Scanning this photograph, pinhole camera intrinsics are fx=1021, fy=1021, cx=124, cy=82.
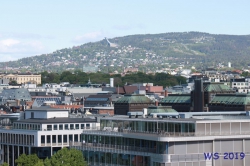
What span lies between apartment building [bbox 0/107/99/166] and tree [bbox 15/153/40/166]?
3230mm

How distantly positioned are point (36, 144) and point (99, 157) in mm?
10529

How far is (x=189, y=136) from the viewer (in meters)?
76.1

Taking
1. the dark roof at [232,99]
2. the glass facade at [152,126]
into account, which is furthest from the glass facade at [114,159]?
the dark roof at [232,99]

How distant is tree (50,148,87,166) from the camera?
83.4 metres

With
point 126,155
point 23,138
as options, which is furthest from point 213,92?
point 126,155

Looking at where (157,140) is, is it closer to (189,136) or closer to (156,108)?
(189,136)

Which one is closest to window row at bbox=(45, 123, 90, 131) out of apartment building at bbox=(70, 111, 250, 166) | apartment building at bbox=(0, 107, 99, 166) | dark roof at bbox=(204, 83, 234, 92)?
apartment building at bbox=(0, 107, 99, 166)

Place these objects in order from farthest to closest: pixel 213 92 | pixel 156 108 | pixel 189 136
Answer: pixel 213 92, pixel 156 108, pixel 189 136

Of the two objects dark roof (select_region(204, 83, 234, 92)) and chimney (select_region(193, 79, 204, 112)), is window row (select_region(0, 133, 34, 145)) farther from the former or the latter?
dark roof (select_region(204, 83, 234, 92))

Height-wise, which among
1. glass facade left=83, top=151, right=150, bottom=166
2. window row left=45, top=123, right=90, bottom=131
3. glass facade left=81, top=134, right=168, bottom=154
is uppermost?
window row left=45, top=123, right=90, bottom=131

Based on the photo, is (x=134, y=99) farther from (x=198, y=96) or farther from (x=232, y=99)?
(x=232, y=99)

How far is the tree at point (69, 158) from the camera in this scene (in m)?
83.4

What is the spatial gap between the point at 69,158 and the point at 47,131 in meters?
11.7

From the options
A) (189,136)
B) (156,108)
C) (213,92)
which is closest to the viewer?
(189,136)
